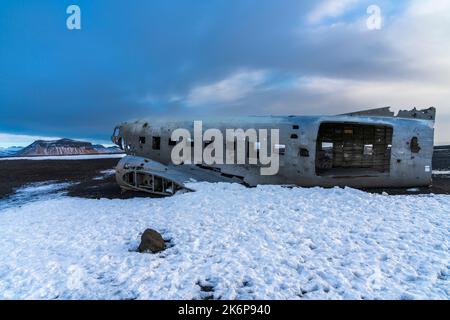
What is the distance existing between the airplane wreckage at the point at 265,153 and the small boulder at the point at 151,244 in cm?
727

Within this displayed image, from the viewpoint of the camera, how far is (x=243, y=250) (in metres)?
8.28

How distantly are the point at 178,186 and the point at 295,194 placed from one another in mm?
7098

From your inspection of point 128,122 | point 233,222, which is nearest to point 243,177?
point 233,222

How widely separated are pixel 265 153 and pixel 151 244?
9.85m

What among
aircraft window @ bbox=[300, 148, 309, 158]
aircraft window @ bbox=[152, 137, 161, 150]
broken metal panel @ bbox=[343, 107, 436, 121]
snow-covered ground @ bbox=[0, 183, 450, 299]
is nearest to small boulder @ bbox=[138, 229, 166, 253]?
snow-covered ground @ bbox=[0, 183, 450, 299]

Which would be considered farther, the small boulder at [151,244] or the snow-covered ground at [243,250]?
the small boulder at [151,244]

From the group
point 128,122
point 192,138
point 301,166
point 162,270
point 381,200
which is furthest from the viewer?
point 128,122

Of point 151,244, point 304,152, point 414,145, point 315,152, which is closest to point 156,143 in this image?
point 304,152

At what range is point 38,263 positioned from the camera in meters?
8.09

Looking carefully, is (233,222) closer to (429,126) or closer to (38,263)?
(38,263)

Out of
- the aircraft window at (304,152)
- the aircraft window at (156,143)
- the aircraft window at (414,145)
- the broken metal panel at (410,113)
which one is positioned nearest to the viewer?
the aircraft window at (304,152)

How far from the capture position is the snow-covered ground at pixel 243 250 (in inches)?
252

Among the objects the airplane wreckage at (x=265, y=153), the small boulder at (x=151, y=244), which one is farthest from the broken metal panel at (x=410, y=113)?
the small boulder at (x=151, y=244)

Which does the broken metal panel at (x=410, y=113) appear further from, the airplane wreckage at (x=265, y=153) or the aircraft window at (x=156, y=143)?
the aircraft window at (x=156, y=143)
